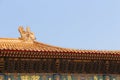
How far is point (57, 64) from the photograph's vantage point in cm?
1596

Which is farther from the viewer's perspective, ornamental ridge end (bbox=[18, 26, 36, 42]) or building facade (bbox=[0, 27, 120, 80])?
ornamental ridge end (bbox=[18, 26, 36, 42])

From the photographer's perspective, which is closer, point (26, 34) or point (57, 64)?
point (57, 64)

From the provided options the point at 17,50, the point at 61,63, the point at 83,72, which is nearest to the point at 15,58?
the point at 17,50

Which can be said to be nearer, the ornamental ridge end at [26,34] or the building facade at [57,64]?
the building facade at [57,64]

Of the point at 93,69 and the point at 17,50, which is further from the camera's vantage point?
the point at 93,69

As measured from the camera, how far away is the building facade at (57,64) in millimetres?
15203

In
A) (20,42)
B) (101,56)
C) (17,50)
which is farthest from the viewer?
(20,42)

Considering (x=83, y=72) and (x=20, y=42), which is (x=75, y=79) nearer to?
(x=83, y=72)

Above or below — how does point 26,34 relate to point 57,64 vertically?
above

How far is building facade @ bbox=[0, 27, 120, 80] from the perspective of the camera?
49.9 feet

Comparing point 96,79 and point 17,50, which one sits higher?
point 17,50

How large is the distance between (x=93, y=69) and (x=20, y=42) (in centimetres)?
557

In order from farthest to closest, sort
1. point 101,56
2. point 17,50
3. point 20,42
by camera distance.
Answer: point 20,42 → point 101,56 → point 17,50

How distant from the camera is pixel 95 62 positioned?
53.9 feet
